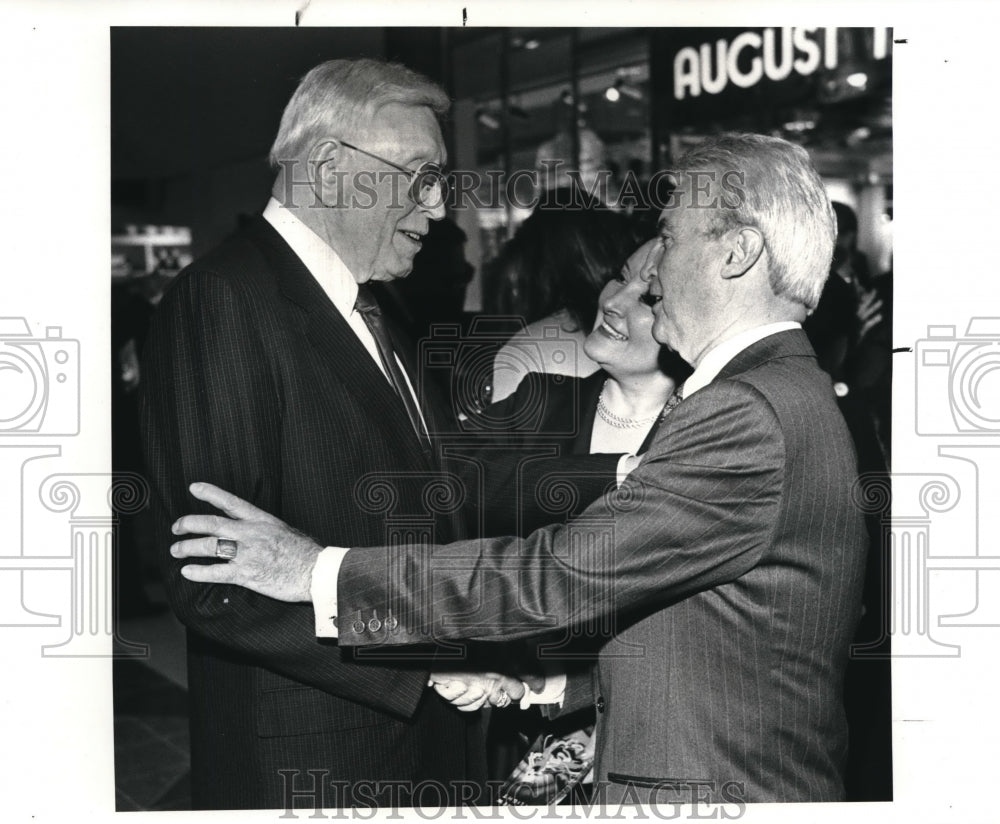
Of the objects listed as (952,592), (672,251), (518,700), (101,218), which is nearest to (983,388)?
(952,592)

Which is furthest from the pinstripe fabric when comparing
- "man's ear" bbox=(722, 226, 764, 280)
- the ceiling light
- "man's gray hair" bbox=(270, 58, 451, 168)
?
the ceiling light

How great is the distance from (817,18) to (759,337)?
1.06m

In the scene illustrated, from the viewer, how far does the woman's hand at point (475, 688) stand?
257 centimetres

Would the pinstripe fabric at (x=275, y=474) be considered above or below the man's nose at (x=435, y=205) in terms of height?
below

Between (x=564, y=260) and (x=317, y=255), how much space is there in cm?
117

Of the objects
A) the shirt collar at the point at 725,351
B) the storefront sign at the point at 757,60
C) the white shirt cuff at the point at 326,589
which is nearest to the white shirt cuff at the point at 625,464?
the shirt collar at the point at 725,351

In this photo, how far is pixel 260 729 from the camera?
2367 mm

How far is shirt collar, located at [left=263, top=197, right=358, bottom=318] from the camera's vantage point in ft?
8.08

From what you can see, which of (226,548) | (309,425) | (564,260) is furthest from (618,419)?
(226,548)

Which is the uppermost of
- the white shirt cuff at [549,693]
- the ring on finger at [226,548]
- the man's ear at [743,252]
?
the man's ear at [743,252]

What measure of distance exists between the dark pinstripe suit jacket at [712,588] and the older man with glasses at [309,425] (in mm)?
251

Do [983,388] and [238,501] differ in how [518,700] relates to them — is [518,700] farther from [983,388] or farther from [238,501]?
[983,388]

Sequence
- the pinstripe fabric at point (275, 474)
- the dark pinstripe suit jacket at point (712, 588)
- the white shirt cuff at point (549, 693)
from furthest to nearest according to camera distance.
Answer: the white shirt cuff at point (549, 693)
the pinstripe fabric at point (275, 474)
the dark pinstripe suit jacket at point (712, 588)

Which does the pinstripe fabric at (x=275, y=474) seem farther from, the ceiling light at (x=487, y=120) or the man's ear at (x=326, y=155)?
the ceiling light at (x=487, y=120)
